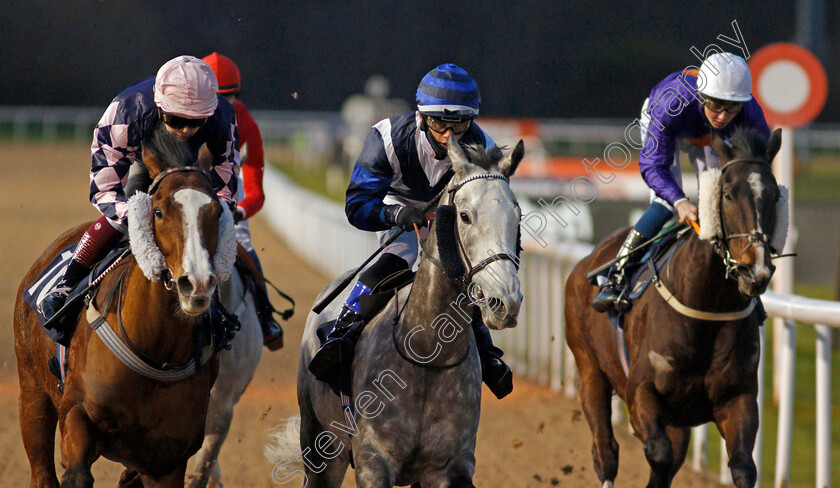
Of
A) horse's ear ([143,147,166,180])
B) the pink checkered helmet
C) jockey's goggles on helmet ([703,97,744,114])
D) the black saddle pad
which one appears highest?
jockey's goggles on helmet ([703,97,744,114])

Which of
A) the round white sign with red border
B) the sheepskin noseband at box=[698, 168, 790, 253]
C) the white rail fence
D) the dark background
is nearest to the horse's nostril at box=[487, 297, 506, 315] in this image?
the sheepskin noseband at box=[698, 168, 790, 253]

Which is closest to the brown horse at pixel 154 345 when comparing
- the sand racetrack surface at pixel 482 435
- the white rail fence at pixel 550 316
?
the sand racetrack surface at pixel 482 435

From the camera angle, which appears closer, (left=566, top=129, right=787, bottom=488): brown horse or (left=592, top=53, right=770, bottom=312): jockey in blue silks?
(left=566, top=129, right=787, bottom=488): brown horse

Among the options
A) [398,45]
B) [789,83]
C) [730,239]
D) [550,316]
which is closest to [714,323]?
[730,239]

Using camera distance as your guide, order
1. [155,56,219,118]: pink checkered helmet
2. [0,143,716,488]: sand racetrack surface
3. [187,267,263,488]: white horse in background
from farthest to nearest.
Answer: [0,143,716,488]: sand racetrack surface < [187,267,263,488]: white horse in background < [155,56,219,118]: pink checkered helmet

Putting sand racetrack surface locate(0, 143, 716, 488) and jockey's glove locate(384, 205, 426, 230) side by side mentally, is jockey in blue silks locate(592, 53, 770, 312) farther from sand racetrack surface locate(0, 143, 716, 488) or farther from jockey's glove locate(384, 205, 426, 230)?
jockey's glove locate(384, 205, 426, 230)

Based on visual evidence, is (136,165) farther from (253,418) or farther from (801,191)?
(801,191)

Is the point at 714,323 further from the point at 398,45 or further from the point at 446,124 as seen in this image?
the point at 398,45

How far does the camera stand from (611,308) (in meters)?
5.64

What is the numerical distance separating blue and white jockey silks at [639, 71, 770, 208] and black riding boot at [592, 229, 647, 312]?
34 cm

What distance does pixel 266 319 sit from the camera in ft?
19.5

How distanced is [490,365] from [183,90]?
157 centimetres

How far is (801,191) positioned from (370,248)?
15812mm

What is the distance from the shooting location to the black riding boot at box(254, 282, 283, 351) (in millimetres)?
5785
